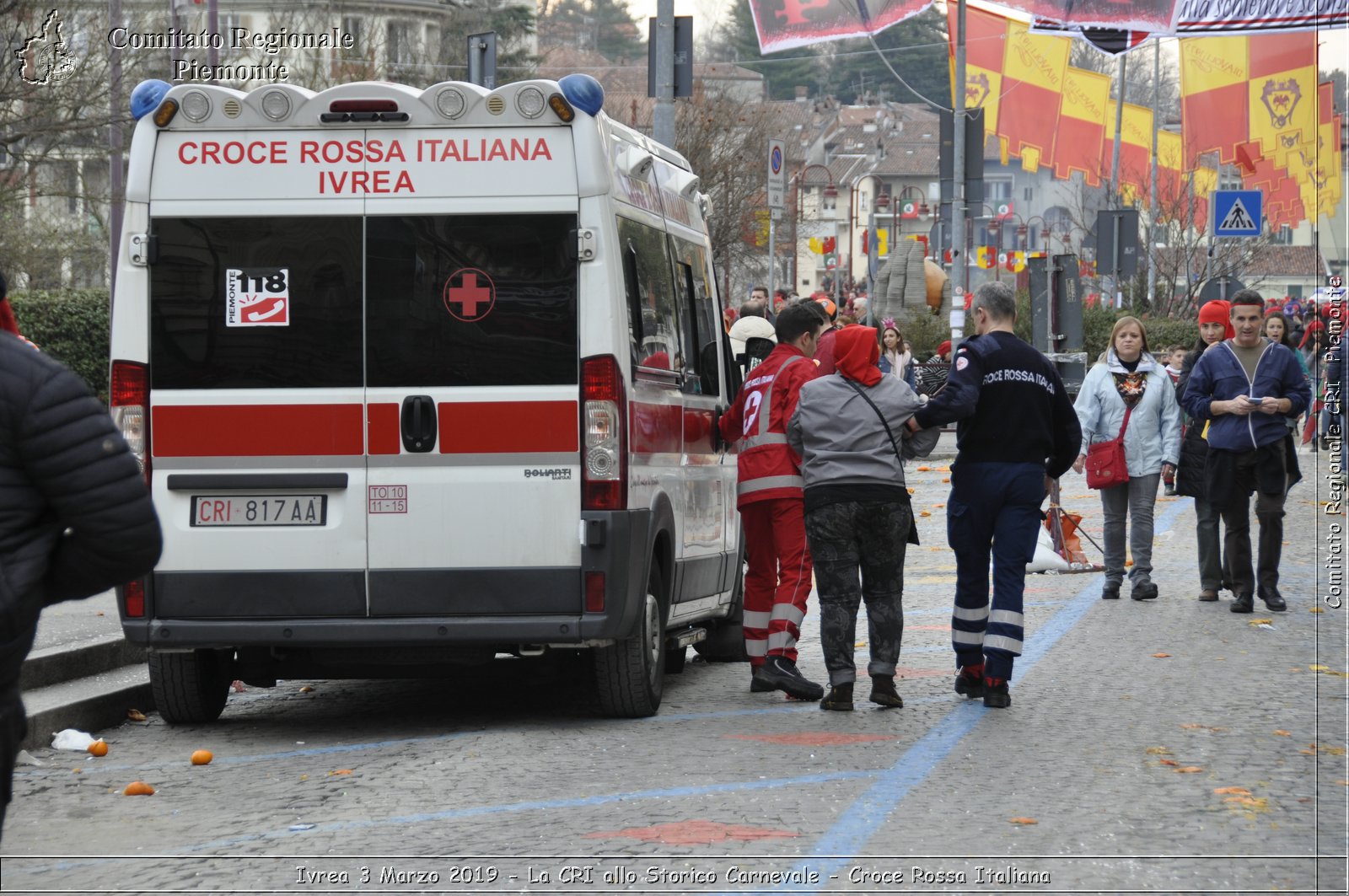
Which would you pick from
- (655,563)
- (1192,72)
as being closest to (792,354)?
(655,563)

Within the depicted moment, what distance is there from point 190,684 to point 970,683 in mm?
3521

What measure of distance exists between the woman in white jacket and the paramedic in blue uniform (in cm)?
446

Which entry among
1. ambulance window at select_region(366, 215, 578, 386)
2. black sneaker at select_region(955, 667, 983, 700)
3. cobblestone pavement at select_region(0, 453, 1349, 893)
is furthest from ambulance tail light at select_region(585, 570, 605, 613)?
black sneaker at select_region(955, 667, 983, 700)

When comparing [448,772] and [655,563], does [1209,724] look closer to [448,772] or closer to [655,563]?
[655,563]

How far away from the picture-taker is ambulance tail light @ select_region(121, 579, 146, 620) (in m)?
7.88

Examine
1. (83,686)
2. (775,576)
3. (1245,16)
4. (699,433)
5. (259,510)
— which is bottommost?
(83,686)

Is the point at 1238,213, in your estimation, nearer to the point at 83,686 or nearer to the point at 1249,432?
the point at 1249,432

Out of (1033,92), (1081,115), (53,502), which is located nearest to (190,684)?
(53,502)

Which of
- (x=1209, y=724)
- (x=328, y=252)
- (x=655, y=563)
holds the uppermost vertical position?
(x=328, y=252)

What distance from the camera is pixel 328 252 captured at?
25.9 ft

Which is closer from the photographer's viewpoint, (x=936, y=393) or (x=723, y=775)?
(x=723, y=775)

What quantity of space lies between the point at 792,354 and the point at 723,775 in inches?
111

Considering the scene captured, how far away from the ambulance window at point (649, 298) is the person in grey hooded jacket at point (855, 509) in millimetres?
725

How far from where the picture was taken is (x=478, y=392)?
779 cm
